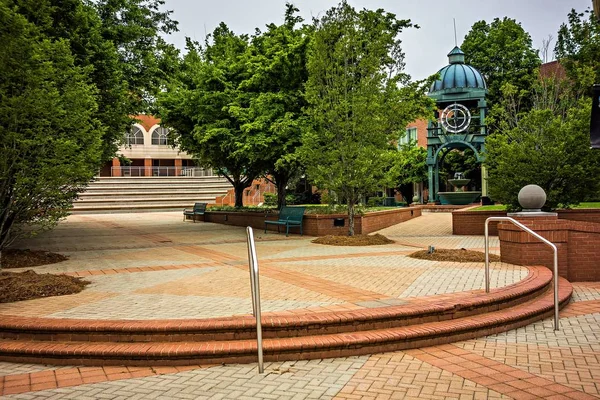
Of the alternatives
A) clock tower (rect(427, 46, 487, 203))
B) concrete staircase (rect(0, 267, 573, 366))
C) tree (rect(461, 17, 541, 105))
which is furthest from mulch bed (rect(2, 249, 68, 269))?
tree (rect(461, 17, 541, 105))

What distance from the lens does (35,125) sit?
7.98 metres

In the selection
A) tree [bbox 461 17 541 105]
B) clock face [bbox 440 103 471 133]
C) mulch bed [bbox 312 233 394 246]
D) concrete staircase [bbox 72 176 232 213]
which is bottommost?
mulch bed [bbox 312 233 394 246]

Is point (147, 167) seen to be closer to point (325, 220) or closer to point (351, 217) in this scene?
point (325, 220)

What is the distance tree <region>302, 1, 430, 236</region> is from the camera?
14.0 meters

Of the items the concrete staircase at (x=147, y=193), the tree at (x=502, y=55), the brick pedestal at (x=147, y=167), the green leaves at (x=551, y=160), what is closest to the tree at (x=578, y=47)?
the green leaves at (x=551, y=160)

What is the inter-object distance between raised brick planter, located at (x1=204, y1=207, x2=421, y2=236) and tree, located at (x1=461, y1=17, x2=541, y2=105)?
16113 millimetres

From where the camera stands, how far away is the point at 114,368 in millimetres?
4980

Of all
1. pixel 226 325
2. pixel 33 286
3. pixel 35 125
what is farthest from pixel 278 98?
→ pixel 226 325

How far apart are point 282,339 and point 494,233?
1293 cm

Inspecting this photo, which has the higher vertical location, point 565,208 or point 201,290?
point 565,208

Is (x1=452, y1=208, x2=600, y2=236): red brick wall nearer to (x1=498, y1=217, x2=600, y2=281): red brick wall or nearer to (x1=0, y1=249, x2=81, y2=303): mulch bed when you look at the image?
(x1=498, y1=217, x2=600, y2=281): red brick wall

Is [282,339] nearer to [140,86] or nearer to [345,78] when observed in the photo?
[345,78]

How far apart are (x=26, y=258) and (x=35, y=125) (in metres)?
4.51

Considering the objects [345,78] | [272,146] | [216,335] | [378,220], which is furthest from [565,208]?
[216,335]
